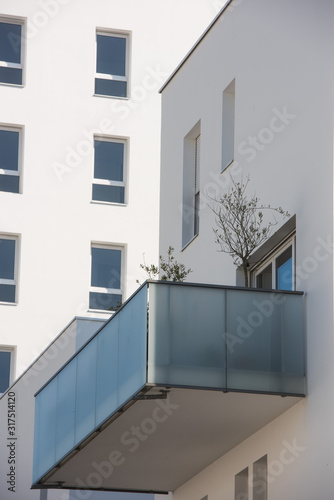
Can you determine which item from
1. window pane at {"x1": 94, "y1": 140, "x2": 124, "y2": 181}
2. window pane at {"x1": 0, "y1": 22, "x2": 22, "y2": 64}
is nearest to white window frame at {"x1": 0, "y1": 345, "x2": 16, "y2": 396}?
window pane at {"x1": 94, "y1": 140, "x2": 124, "y2": 181}

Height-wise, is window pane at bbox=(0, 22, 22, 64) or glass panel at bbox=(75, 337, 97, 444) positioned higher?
window pane at bbox=(0, 22, 22, 64)

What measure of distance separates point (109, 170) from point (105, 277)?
10.0 feet

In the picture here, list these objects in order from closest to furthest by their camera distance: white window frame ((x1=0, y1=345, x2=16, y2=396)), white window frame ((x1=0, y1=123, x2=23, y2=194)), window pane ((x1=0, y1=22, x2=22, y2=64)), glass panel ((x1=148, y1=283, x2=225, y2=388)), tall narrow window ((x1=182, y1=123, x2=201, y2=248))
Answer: glass panel ((x1=148, y1=283, x2=225, y2=388)) → tall narrow window ((x1=182, y1=123, x2=201, y2=248)) → white window frame ((x1=0, y1=345, x2=16, y2=396)) → white window frame ((x1=0, y1=123, x2=23, y2=194)) → window pane ((x1=0, y1=22, x2=22, y2=64))

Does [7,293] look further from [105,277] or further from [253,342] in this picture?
[253,342]

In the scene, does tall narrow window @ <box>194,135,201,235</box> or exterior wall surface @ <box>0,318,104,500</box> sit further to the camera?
exterior wall surface @ <box>0,318,104,500</box>

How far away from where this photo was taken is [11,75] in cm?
3362

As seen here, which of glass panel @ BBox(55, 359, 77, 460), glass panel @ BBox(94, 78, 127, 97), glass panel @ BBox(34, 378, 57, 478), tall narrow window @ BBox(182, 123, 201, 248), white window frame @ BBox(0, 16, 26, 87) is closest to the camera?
glass panel @ BBox(55, 359, 77, 460)

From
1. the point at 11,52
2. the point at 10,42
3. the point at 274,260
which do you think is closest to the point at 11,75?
the point at 11,52

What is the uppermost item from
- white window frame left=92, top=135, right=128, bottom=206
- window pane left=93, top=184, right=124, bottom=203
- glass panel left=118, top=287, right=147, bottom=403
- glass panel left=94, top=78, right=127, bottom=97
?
glass panel left=94, top=78, right=127, bottom=97

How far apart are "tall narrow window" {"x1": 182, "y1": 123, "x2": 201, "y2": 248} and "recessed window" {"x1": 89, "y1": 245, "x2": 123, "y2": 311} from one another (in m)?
11.7

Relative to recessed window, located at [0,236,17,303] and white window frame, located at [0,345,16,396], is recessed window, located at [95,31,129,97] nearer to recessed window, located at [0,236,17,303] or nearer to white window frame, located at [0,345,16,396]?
recessed window, located at [0,236,17,303]

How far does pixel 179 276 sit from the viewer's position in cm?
1706

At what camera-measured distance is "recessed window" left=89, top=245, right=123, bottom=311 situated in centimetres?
3278

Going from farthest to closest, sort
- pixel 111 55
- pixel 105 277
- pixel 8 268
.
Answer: pixel 111 55, pixel 105 277, pixel 8 268
